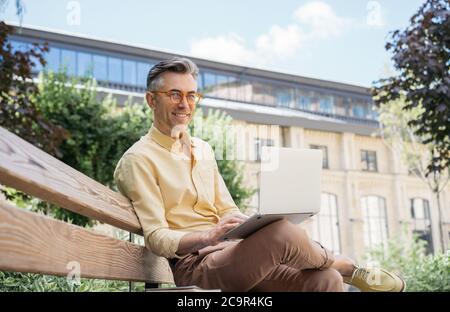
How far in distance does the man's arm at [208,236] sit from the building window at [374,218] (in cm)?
2187

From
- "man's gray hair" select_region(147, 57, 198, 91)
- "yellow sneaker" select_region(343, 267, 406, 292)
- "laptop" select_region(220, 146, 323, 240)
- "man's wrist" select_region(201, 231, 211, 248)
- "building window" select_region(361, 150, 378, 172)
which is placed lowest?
"yellow sneaker" select_region(343, 267, 406, 292)

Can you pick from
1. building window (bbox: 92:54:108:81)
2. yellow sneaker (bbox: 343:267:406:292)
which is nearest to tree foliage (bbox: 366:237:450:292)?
yellow sneaker (bbox: 343:267:406:292)

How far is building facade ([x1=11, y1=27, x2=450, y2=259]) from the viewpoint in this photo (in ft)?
65.4

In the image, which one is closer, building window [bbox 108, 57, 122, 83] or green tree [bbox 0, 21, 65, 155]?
green tree [bbox 0, 21, 65, 155]

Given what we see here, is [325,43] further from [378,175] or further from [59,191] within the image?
[59,191]

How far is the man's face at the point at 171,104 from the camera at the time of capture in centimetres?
198

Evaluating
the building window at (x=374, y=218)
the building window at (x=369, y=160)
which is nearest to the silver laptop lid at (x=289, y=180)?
the building window at (x=374, y=218)

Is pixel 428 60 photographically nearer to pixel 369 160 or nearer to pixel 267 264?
pixel 267 264

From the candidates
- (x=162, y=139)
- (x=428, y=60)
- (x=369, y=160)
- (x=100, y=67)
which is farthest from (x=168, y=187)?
(x=369, y=160)

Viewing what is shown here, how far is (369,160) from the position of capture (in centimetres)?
2362

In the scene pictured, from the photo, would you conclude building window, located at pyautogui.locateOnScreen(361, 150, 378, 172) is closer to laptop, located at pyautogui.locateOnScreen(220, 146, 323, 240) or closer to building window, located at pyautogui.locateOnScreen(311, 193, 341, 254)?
building window, located at pyautogui.locateOnScreen(311, 193, 341, 254)

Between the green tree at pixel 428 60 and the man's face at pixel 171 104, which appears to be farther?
the green tree at pixel 428 60

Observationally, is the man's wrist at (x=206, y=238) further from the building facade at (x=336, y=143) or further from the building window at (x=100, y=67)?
the building facade at (x=336, y=143)

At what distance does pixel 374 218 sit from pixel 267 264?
2266 cm
